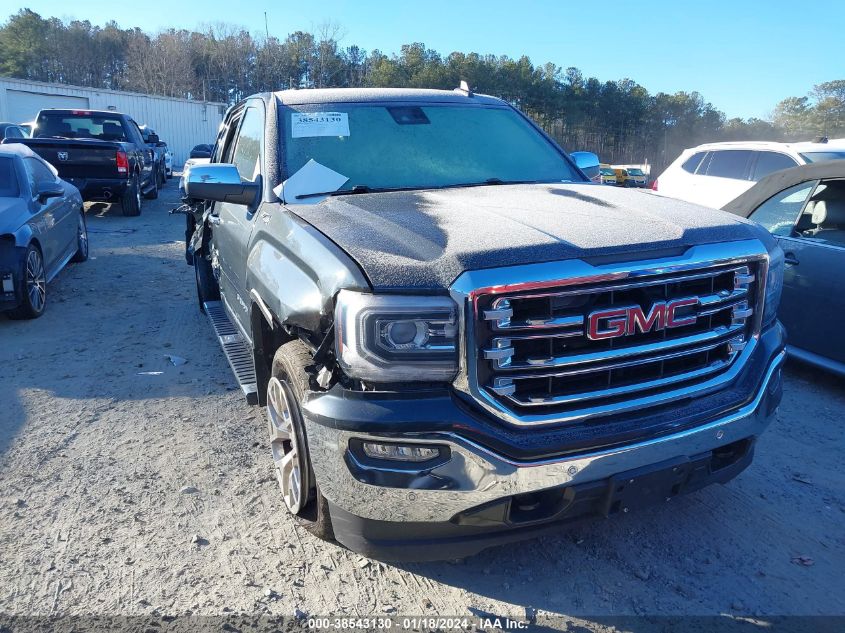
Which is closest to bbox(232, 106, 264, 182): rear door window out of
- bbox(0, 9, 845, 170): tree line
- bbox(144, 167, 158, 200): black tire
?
bbox(144, 167, 158, 200): black tire

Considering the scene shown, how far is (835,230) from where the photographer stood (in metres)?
4.80

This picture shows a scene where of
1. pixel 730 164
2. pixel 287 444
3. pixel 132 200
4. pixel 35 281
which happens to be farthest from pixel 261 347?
pixel 132 200

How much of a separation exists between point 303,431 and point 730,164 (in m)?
9.11

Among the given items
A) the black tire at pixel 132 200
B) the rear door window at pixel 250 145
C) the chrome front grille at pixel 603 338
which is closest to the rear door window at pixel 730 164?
the rear door window at pixel 250 145

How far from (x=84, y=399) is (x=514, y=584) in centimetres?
330

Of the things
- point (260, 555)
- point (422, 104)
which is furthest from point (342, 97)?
point (260, 555)

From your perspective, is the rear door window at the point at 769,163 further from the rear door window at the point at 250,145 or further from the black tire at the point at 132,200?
the black tire at the point at 132,200

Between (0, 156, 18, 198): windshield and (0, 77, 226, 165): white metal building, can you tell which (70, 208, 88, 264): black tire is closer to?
(0, 156, 18, 198): windshield

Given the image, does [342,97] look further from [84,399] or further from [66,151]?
[66,151]

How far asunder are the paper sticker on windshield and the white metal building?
A: 2737 cm

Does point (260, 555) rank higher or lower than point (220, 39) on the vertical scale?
lower

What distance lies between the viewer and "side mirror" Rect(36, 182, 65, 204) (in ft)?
23.4

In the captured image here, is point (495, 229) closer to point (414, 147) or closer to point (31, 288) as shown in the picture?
point (414, 147)

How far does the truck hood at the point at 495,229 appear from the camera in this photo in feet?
7.52
